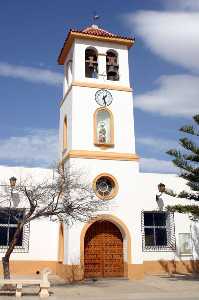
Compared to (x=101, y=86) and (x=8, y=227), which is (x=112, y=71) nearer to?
(x=101, y=86)

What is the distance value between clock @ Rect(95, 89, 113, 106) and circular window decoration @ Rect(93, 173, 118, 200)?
3.37 m

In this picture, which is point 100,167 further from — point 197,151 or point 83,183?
point 197,151

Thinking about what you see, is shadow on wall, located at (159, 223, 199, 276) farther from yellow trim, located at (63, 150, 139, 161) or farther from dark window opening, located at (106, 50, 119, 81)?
dark window opening, located at (106, 50, 119, 81)

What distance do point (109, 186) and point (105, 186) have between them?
7.0 inches

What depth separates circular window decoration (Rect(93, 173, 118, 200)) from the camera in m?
16.7

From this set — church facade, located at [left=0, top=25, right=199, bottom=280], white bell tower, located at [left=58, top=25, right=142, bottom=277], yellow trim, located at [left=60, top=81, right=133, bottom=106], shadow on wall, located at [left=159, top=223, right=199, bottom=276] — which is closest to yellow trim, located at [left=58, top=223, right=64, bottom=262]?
church facade, located at [left=0, top=25, right=199, bottom=280]

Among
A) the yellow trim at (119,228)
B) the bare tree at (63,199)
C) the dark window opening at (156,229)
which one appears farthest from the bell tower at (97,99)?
the dark window opening at (156,229)

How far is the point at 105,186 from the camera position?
16.9m

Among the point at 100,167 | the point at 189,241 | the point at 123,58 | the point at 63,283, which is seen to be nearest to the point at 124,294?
the point at 63,283

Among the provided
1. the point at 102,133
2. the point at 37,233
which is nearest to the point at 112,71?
the point at 102,133

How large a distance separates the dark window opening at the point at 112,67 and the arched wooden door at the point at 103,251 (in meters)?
6.97

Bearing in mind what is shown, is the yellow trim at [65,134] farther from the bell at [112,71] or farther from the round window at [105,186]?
the bell at [112,71]

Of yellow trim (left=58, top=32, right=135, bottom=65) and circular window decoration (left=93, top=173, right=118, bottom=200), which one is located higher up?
yellow trim (left=58, top=32, right=135, bottom=65)

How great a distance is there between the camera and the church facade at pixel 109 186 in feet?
53.5
